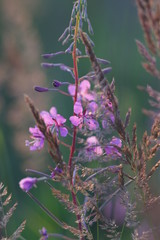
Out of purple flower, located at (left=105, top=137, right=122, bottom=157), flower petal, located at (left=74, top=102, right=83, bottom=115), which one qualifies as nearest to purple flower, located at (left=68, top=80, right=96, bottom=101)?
flower petal, located at (left=74, top=102, right=83, bottom=115)

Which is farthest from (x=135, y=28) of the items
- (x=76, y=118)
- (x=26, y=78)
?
(x=76, y=118)

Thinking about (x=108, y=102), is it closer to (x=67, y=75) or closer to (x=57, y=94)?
(x=57, y=94)

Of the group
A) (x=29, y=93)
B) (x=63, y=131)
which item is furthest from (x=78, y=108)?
(x=29, y=93)

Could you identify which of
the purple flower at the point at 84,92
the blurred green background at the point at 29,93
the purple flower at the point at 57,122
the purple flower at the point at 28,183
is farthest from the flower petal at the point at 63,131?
the blurred green background at the point at 29,93

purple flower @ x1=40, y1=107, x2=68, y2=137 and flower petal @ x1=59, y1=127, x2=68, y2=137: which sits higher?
purple flower @ x1=40, y1=107, x2=68, y2=137

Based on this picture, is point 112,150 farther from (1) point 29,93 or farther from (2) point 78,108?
(1) point 29,93

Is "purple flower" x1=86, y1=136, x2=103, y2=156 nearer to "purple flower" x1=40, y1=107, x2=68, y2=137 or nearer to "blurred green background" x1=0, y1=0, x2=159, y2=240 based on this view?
"purple flower" x1=40, y1=107, x2=68, y2=137
